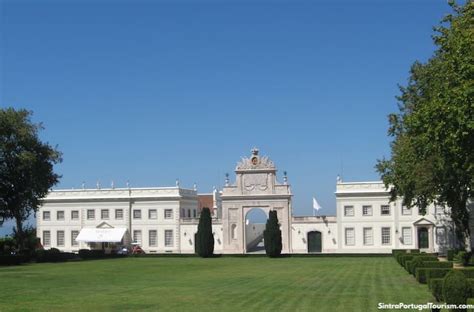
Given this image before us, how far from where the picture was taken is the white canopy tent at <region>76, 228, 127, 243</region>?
3296 inches

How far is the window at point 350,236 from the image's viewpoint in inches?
3056

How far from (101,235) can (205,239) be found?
16.9 metres

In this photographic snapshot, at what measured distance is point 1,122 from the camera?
2352 inches

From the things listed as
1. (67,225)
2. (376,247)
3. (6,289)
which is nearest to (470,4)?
(6,289)

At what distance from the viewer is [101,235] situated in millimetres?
83938

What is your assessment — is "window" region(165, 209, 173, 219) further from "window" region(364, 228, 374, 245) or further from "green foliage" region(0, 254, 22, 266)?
"green foliage" region(0, 254, 22, 266)

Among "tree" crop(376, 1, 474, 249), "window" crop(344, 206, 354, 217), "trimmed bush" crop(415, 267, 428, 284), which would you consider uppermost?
"tree" crop(376, 1, 474, 249)

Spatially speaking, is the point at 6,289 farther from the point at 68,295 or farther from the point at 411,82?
the point at 411,82

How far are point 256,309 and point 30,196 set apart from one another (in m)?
43.8

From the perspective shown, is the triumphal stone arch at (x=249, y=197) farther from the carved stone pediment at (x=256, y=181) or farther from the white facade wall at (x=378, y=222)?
the white facade wall at (x=378, y=222)

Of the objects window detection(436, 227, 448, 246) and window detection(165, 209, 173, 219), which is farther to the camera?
window detection(165, 209, 173, 219)

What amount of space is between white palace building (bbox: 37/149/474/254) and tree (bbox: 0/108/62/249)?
2220 centimetres

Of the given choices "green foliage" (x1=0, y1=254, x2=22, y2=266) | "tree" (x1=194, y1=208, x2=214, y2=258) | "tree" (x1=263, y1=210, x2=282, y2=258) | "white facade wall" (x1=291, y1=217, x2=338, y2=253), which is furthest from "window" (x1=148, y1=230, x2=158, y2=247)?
"green foliage" (x1=0, y1=254, x2=22, y2=266)

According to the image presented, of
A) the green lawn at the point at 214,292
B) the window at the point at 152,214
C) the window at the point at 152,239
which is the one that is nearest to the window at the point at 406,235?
the window at the point at 152,239
